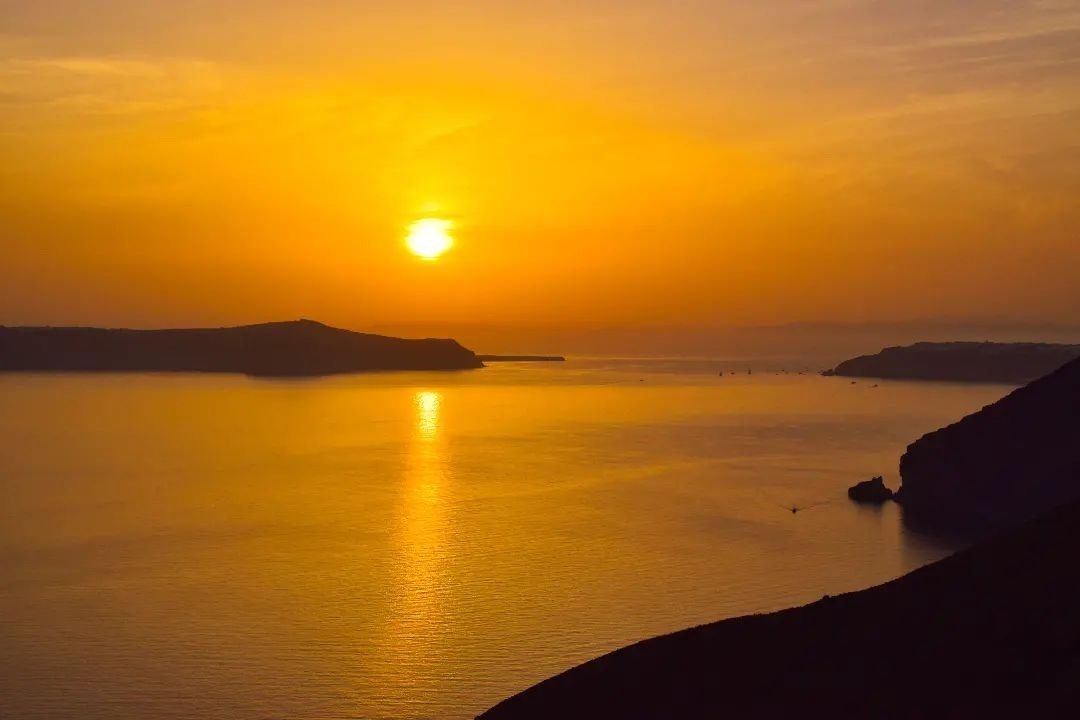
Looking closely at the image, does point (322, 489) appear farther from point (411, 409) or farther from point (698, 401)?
point (698, 401)

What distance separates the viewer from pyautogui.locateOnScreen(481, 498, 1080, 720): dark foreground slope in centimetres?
1266

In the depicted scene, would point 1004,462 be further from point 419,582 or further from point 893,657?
point 893,657

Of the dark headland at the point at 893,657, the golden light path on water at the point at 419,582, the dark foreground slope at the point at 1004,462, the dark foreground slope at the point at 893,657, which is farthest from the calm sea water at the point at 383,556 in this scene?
the dark foreground slope at the point at 893,657

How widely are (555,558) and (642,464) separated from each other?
3761cm

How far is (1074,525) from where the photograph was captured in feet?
51.4

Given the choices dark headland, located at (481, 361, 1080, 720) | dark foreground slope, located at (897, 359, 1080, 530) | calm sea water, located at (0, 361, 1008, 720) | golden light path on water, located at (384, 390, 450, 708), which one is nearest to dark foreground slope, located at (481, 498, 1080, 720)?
dark headland, located at (481, 361, 1080, 720)

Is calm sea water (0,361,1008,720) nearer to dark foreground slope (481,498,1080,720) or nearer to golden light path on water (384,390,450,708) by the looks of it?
golden light path on water (384,390,450,708)

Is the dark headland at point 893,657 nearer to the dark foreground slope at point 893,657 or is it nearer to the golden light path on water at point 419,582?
the dark foreground slope at point 893,657

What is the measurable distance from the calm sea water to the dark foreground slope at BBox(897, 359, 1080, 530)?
317 centimetres

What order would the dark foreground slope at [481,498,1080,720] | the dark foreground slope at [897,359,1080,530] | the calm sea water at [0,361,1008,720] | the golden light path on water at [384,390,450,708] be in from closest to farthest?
1. the dark foreground slope at [481,498,1080,720]
2. the calm sea water at [0,361,1008,720]
3. the golden light path on water at [384,390,450,708]
4. the dark foreground slope at [897,359,1080,530]

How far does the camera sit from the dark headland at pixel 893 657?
41.5 feet

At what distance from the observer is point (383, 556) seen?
149 ft

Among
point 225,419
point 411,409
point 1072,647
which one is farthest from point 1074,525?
point 411,409

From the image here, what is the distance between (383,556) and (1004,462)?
1248 inches
